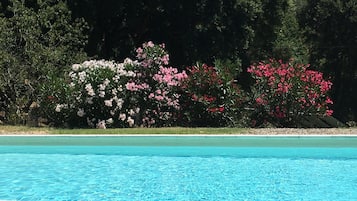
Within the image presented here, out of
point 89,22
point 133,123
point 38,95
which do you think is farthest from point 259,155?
point 89,22

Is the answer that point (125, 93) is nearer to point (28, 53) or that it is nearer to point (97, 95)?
point (97, 95)

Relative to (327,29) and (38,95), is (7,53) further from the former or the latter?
(327,29)

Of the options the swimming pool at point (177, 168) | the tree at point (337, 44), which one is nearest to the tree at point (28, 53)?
the swimming pool at point (177, 168)

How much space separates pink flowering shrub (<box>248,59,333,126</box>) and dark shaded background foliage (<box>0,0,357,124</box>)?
4.52 meters

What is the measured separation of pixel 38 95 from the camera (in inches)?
709

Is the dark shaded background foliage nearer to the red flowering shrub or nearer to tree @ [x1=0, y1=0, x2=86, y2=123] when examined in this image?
tree @ [x1=0, y1=0, x2=86, y2=123]

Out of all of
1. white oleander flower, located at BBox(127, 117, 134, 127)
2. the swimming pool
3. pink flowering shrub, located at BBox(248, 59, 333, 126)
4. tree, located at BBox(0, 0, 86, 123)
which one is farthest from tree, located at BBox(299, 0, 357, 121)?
the swimming pool

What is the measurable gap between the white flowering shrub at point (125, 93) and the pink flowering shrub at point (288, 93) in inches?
103

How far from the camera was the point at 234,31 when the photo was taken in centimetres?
2105

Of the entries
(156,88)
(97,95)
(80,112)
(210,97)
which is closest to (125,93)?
→ (97,95)

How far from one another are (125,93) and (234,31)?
6.24 m

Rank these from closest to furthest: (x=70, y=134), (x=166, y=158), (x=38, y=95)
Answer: (x=166, y=158) < (x=70, y=134) < (x=38, y=95)

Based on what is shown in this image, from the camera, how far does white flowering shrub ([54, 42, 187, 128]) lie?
16.7 meters

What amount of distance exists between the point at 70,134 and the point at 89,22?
867cm
